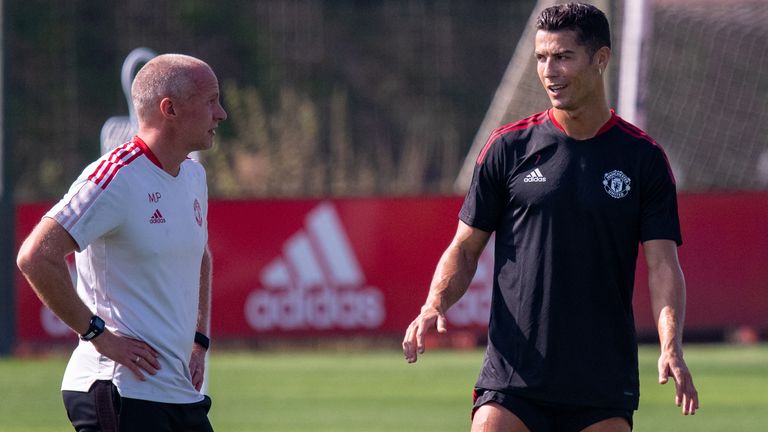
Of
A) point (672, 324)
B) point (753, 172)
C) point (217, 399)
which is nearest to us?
point (672, 324)

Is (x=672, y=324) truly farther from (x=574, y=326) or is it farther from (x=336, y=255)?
(x=336, y=255)

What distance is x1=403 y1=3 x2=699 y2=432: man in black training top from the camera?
5918 mm

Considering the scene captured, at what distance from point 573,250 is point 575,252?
0.04 ft

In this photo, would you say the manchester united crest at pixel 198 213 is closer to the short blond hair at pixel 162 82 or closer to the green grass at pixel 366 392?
the short blond hair at pixel 162 82

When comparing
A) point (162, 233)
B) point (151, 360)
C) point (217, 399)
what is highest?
point (162, 233)

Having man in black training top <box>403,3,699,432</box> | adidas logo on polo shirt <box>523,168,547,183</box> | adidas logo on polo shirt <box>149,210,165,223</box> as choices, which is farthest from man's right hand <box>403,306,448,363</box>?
adidas logo on polo shirt <box>149,210,165,223</box>

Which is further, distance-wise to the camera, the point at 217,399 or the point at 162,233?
the point at 217,399

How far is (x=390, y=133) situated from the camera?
1411 inches

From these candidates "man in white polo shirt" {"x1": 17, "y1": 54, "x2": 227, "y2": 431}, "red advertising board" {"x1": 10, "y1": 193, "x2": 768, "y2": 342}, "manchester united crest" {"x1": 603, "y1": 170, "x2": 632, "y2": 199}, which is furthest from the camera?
"red advertising board" {"x1": 10, "y1": 193, "x2": 768, "y2": 342}

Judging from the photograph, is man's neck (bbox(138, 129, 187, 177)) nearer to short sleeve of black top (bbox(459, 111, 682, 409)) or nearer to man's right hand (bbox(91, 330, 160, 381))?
man's right hand (bbox(91, 330, 160, 381))

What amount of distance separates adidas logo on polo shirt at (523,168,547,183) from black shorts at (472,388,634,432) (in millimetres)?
822

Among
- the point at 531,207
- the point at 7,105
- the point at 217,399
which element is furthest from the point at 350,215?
the point at 531,207

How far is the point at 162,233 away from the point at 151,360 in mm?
478

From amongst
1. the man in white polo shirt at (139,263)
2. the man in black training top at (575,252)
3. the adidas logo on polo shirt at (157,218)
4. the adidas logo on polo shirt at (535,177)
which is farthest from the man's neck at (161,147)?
the adidas logo on polo shirt at (535,177)
